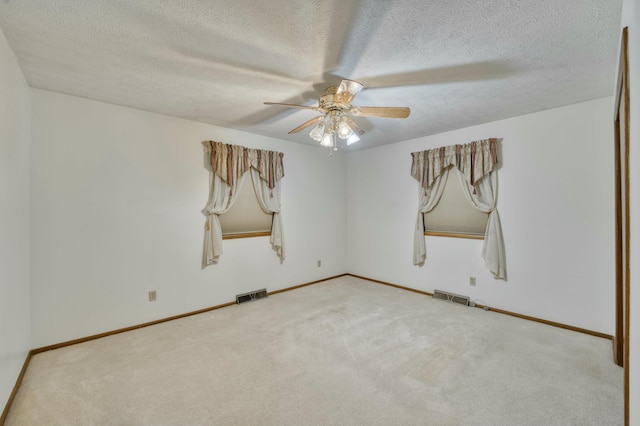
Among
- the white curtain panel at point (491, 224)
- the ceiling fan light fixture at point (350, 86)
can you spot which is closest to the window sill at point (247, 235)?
the ceiling fan light fixture at point (350, 86)

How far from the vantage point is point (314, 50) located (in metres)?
1.93

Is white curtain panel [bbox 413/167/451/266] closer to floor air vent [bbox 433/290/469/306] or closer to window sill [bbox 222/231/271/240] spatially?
floor air vent [bbox 433/290/469/306]

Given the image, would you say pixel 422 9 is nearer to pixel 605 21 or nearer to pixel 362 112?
pixel 362 112

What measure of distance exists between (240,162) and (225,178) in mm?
332

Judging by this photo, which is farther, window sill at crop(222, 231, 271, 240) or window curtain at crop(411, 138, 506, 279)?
window sill at crop(222, 231, 271, 240)

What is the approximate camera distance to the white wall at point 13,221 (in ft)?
5.90

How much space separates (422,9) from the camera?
1550 millimetres

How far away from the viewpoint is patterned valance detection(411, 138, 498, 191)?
3.53m

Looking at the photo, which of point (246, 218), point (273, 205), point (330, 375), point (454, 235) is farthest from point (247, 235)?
point (454, 235)

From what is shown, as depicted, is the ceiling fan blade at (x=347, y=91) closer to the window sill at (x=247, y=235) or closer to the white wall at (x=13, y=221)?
the white wall at (x=13, y=221)

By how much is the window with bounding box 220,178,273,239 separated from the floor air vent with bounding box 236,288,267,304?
0.83 meters

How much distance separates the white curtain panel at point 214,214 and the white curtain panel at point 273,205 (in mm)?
460

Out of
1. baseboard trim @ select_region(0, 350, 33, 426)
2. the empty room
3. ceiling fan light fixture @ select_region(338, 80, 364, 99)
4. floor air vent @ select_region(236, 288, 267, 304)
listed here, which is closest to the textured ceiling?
the empty room

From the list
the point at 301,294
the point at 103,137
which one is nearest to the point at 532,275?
the point at 301,294
